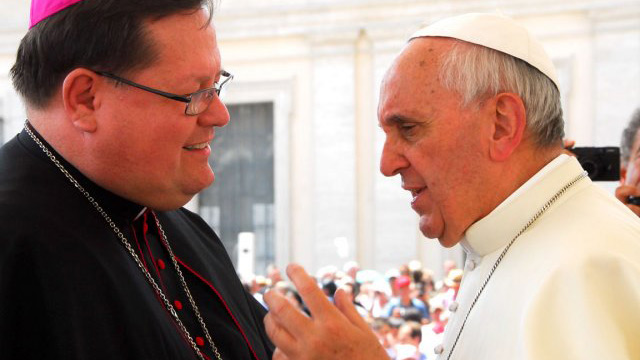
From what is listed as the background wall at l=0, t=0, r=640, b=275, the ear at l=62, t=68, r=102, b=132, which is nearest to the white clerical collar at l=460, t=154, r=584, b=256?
the ear at l=62, t=68, r=102, b=132

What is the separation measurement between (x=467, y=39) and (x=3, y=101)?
16.6m

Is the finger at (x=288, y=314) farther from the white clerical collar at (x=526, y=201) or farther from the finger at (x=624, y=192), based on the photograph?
the finger at (x=624, y=192)

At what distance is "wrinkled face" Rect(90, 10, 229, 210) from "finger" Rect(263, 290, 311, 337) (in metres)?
0.41

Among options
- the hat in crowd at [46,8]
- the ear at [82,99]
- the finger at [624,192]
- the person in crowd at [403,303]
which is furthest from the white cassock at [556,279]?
the person in crowd at [403,303]

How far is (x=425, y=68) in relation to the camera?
2.21 meters

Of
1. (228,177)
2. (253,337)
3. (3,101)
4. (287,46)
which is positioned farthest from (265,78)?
(253,337)

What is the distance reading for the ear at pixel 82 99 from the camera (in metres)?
2.00

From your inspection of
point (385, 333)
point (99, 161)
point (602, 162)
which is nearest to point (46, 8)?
point (99, 161)

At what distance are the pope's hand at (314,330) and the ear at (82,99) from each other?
58 centimetres

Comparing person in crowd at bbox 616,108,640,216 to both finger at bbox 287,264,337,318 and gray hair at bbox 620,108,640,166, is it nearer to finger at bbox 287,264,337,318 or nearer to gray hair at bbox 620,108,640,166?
gray hair at bbox 620,108,640,166

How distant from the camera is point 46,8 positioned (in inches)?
81.0

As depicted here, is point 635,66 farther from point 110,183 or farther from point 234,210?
point 110,183

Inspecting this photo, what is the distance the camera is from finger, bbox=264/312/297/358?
72.2 inches

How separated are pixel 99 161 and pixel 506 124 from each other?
94 cm
